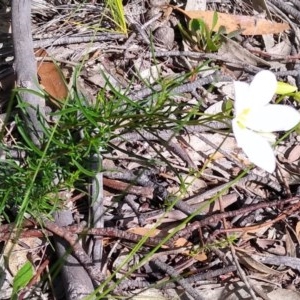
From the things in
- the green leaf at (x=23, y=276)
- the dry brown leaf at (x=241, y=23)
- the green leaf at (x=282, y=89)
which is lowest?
the green leaf at (x=23, y=276)

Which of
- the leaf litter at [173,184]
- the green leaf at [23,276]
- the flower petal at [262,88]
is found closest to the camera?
the flower petal at [262,88]

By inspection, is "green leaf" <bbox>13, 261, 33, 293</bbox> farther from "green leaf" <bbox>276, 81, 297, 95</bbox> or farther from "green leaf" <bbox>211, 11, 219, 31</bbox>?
"green leaf" <bbox>211, 11, 219, 31</bbox>

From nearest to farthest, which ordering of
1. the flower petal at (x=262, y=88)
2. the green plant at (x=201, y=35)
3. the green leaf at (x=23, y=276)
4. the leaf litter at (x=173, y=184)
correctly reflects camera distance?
the flower petal at (x=262, y=88) → the green leaf at (x=23, y=276) → the leaf litter at (x=173, y=184) → the green plant at (x=201, y=35)

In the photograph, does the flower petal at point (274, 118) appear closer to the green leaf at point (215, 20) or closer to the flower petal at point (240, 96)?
the flower petal at point (240, 96)

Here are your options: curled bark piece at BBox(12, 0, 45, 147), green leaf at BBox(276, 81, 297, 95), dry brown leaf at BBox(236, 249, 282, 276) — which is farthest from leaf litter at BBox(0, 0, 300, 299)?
green leaf at BBox(276, 81, 297, 95)

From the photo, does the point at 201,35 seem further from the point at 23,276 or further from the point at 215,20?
the point at 23,276

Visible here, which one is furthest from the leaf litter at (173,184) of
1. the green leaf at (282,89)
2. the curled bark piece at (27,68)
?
the green leaf at (282,89)
